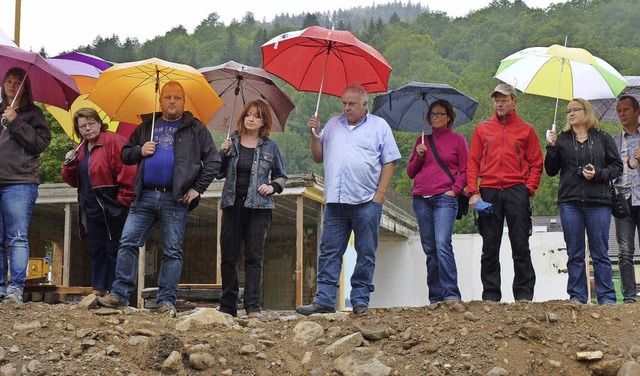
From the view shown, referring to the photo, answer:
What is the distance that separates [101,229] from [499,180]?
3.58m

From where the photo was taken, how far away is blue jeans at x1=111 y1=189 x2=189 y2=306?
732 cm

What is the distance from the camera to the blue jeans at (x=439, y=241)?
7.60 meters

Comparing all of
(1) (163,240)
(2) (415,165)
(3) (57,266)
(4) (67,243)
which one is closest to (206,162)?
(1) (163,240)

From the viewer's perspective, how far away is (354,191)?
7262mm

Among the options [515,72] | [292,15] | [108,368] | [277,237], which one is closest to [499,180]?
[515,72]

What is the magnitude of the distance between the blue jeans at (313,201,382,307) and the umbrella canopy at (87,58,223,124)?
1.57 meters

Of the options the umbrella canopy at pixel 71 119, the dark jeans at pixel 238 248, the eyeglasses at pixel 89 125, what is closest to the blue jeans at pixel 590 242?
the dark jeans at pixel 238 248

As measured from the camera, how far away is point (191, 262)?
21625 mm

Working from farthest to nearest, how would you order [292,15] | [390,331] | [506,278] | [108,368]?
[292,15] < [506,278] < [390,331] < [108,368]

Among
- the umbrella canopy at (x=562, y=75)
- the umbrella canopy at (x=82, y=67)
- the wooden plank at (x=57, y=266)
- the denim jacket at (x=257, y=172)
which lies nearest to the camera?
the denim jacket at (x=257, y=172)

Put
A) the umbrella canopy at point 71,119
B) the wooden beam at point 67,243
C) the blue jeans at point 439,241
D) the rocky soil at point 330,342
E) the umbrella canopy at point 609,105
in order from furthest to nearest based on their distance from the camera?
1. the wooden beam at point 67,243
2. the umbrella canopy at point 71,119
3. the umbrella canopy at point 609,105
4. the blue jeans at point 439,241
5. the rocky soil at point 330,342

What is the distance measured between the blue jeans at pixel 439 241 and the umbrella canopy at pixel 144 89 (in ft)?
6.92

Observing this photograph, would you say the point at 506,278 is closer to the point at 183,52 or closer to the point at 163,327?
the point at 163,327

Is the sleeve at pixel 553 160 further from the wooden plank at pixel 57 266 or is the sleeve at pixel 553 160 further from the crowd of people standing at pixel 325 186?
the wooden plank at pixel 57 266
